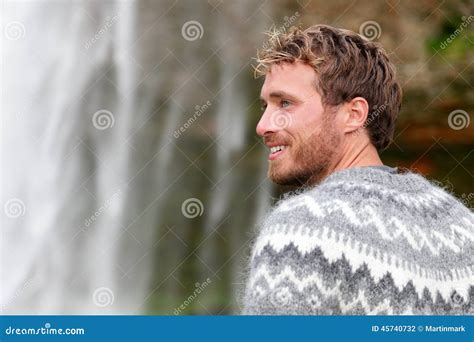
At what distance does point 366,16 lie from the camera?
19.3 ft

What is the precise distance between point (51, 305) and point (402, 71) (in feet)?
11.7

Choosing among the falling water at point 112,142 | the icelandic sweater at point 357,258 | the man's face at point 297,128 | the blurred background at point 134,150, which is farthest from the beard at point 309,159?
the falling water at point 112,142

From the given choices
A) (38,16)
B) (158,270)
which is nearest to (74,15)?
(38,16)

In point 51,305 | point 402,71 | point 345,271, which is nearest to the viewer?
point 345,271

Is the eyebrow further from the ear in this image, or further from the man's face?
the ear

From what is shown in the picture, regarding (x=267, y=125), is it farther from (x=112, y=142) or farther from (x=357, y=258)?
(x=112, y=142)

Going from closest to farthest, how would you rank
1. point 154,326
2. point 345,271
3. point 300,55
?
1. point 345,271
2. point 300,55
3. point 154,326

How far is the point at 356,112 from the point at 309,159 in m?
0.18

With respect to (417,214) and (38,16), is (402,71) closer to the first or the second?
(38,16)

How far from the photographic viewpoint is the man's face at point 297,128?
185 centimetres

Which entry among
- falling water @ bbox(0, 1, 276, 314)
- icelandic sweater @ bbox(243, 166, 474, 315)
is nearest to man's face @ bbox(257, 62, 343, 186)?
icelandic sweater @ bbox(243, 166, 474, 315)

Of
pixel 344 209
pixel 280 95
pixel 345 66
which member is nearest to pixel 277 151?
pixel 280 95

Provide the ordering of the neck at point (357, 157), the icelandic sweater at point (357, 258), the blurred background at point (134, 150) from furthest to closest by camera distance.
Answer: the blurred background at point (134, 150) < the neck at point (357, 157) < the icelandic sweater at point (357, 258)

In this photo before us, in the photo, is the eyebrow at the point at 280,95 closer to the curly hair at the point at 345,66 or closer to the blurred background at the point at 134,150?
the curly hair at the point at 345,66
